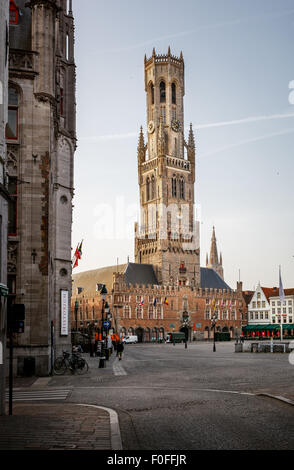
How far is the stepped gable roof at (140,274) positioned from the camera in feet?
372

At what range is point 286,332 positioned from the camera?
11131cm

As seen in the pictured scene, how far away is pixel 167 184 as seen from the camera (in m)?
121

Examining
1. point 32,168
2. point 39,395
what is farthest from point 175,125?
point 39,395

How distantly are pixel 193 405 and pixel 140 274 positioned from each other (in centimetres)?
10065

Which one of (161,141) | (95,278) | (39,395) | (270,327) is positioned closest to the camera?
(39,395)

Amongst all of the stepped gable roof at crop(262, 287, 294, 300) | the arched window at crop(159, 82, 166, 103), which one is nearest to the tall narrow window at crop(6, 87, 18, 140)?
the arched window at crop(159, 82, 166, 103)

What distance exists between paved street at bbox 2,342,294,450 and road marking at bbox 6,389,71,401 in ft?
0.83

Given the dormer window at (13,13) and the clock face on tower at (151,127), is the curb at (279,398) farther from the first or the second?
the clock face on tower at (151,127)

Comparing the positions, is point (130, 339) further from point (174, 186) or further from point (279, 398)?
point (279, 398)

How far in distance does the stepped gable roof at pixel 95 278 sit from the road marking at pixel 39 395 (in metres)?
91.7

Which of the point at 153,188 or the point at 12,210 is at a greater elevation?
the point at 153,188

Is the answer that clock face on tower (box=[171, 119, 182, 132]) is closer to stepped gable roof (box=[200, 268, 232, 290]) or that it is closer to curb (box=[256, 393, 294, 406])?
stepped gable roof (box=[200, 268, 232, 290])

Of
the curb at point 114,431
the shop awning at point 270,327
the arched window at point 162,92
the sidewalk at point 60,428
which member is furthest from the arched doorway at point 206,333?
the curb at point 114,431
